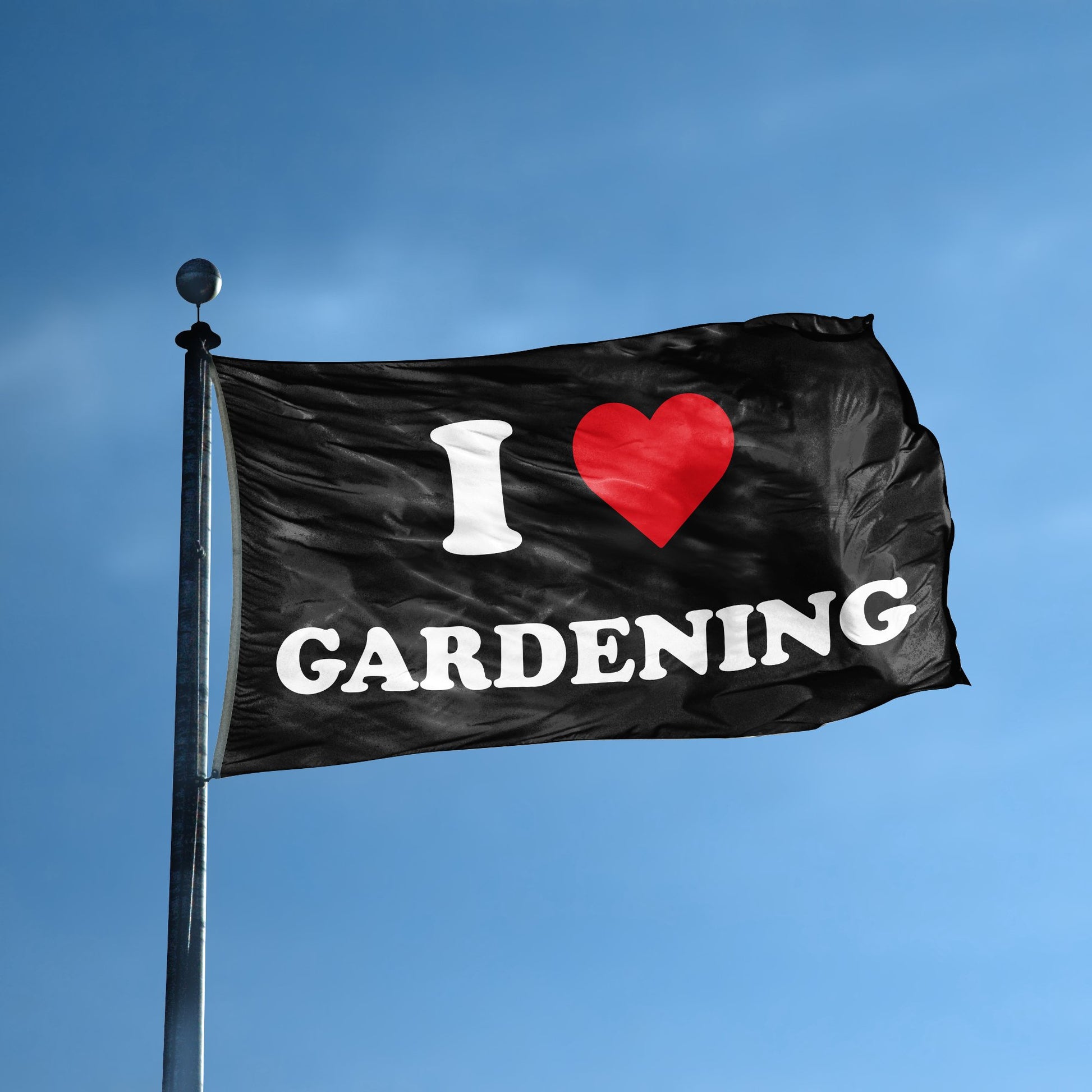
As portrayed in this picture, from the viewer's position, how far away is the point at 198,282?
1185 centimetres

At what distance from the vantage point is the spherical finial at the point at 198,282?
11836 mm

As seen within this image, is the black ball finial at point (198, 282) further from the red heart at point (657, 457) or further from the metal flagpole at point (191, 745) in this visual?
the red heart at point (657, 457)

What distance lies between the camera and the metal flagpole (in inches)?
372

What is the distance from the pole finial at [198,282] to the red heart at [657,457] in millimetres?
3007

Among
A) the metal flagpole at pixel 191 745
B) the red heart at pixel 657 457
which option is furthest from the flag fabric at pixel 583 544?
the metal flagpole at pixel 191 745

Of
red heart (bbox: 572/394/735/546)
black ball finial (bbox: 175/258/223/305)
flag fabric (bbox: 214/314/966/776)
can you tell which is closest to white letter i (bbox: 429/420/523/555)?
flag fabric (bbox: 214/314/966/776)

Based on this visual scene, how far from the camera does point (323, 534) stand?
11820 mm

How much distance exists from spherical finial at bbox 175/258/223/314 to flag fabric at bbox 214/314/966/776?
0.55 m

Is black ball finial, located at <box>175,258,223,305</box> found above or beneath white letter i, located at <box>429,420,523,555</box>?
above

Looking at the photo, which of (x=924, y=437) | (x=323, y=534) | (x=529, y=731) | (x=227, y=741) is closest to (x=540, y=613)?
(x=529, y=731)

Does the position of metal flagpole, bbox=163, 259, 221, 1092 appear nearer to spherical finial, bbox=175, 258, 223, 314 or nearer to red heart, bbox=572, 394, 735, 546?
spherical finial, bbox=175, 258, 223, 314

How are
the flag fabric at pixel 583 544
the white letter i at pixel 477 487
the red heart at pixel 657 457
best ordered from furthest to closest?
1. the red heart at pixel 657 457
2. the white letter i at pixel 477 487
3. the flag fabric at pixel 583 544

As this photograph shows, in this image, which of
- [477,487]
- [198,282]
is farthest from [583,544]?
[198,282]

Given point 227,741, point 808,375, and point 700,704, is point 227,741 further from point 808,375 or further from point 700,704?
point 808,375
